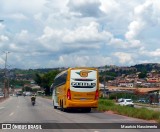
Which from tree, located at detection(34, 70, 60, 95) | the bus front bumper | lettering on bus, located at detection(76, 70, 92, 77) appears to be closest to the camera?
the bus front bumper

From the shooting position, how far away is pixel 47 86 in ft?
452

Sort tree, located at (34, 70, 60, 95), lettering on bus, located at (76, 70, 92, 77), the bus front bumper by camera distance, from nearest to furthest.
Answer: the bus front bumper, lettering on bus, located at (76, 70, 92, 77), tree, located at (34, 70, 60, 95)

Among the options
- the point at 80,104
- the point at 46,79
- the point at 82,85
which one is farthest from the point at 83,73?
the point at 46,79

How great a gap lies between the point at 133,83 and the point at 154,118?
376 feet

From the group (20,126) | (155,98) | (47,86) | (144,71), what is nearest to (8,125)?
(20,126)

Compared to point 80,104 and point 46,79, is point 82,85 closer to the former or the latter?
point 80,104

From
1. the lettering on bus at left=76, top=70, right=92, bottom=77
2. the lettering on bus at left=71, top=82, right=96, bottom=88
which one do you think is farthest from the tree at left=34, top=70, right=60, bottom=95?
the lettering on bus at left=71, top=82, right=96, bottom=88

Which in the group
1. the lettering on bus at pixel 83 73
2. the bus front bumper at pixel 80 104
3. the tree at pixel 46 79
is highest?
the tree at pixel 46 79

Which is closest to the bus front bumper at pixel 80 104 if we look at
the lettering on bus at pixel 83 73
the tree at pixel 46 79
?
the lettering on bus at pixel 83 73

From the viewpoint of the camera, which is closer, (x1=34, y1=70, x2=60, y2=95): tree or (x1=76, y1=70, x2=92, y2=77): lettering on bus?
(x1=76, y1=70, x2=92, y2=77): lettering on bus

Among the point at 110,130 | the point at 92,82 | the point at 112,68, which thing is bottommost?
the point at 110,130

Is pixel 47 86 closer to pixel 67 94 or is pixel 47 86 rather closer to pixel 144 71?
pixel 144 71

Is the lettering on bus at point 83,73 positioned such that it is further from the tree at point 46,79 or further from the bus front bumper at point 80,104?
the tree at point 46,79

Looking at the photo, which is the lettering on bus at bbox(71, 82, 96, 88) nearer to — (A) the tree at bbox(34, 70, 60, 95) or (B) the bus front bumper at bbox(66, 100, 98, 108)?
(B) the bus front bumper at bbox(66, 100, 98, 108)
